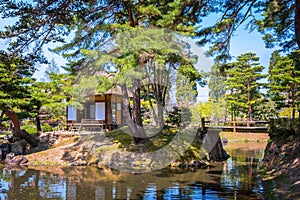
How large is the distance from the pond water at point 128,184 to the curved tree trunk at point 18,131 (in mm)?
2649

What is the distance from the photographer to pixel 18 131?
12.5 m

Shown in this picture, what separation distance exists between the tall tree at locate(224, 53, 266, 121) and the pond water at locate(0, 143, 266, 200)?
11.2 m

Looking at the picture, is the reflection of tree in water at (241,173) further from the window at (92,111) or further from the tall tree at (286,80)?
the window at (92,111)

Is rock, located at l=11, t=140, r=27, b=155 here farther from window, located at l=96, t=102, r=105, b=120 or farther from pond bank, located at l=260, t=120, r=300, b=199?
pond bank, located at l=260, t=120, r=300, b=199

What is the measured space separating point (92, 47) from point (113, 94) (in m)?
6.02

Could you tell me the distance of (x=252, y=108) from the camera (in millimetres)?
21594

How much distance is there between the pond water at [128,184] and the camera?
6.58 metres

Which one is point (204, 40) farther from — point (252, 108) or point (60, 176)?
point (252, 108)

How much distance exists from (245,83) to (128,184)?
15909 mm

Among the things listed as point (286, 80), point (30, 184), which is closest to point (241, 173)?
point (30, 184)

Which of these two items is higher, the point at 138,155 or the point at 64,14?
the point at 64,14

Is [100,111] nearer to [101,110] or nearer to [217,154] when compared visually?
[101,110]

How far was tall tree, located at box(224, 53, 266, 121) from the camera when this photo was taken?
2073 cm

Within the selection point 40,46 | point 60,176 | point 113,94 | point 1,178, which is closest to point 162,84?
point 113,94
